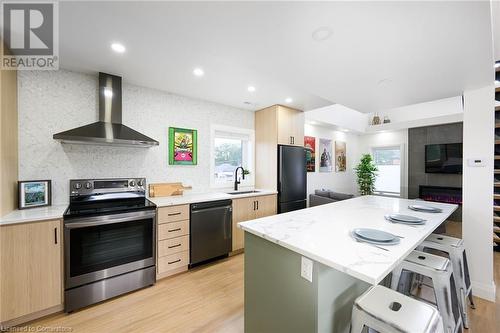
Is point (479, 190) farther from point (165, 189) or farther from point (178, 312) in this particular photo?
point (165, 189)

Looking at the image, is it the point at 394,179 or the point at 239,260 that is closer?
the point at 239,260

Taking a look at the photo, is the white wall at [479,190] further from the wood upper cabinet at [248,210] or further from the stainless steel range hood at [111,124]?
the stainless steel range hood at [111,124]

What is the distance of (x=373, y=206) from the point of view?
2.35 m

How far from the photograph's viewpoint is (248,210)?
10.8 ft

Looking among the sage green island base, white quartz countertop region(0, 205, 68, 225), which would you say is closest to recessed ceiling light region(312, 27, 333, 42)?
the sage green island base

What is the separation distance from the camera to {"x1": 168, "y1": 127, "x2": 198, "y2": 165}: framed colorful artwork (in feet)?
10.2

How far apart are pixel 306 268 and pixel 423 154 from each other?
6470 mm

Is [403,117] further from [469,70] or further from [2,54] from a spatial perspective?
[2,54]

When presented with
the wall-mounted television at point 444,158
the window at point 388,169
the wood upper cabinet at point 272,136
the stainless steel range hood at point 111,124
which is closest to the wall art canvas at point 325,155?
the wood upper cabinet at point 272,136

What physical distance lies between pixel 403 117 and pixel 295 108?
14.8 feet

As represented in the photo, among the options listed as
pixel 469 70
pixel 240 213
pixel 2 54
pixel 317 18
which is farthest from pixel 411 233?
pixel 2 54

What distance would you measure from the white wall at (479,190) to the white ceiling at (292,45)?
0.25 m

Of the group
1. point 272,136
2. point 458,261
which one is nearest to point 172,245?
point 272,136

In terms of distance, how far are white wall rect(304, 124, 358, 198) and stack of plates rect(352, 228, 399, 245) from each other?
379 centimetres
